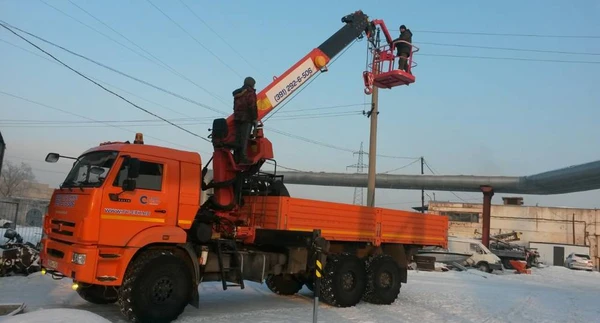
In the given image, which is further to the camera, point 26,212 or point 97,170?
point 26,212

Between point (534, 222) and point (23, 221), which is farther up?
point (534, 222)

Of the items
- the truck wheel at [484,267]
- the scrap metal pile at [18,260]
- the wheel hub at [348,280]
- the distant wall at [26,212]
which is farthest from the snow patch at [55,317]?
the truck wheel at [484,267]

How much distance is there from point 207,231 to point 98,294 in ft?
8.29

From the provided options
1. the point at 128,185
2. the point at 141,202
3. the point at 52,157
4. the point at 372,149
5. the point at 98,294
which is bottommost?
the point at 98,294

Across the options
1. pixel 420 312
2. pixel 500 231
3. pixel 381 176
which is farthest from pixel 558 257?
pixel 420 312

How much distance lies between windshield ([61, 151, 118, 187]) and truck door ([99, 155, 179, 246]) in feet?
0.66

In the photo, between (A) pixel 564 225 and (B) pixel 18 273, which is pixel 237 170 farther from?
(A) pixel 564 225

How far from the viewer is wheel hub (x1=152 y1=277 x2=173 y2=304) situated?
8.09m

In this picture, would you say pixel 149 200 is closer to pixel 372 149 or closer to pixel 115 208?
pixel 115 208

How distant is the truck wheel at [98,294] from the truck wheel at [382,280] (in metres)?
5.67

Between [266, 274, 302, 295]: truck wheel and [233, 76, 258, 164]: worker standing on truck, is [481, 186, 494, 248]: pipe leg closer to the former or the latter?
[266, 274, 302, 295]: truck wheel

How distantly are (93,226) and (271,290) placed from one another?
241 inches

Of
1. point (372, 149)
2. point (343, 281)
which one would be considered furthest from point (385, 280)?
point (372, 149)

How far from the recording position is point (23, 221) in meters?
21.9
